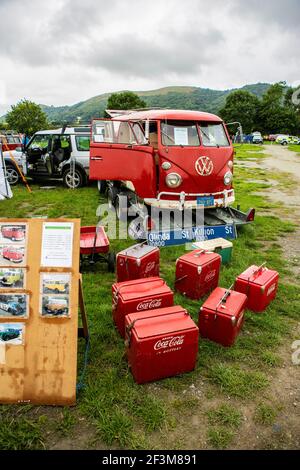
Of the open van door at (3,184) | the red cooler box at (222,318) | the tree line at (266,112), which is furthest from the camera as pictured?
the tree line at (266,112)

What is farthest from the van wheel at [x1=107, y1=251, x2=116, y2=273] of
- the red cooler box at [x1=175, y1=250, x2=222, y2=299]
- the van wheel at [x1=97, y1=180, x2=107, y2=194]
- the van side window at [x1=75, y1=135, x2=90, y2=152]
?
the van side window at [x1=75, y1=135, x2=90, y2=152]

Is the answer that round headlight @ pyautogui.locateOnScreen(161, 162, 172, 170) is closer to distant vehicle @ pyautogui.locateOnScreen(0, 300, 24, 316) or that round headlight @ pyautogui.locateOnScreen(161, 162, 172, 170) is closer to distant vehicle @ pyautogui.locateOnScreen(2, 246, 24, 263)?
distant vehicle @ pyautogui.locateOnScreen(2, 246, 24, 263)

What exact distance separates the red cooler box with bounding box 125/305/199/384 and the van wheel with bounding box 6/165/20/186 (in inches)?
436

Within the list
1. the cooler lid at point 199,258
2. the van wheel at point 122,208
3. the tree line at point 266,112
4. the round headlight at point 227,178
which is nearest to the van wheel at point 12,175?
the van wheel at point 122,208

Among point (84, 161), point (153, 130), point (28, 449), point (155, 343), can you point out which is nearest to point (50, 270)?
point (155, 343)

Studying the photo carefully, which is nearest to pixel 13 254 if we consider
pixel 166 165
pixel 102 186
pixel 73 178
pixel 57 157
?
pixel 166 165

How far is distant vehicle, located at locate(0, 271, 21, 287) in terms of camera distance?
9.60 feet

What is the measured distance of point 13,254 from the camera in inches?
115

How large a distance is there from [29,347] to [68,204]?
7.28 metres

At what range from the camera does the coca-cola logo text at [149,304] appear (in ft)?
12.3

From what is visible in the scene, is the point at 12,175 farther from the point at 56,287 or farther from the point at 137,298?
the point at 56,287

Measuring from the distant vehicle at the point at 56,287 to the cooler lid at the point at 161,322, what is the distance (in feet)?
2.61

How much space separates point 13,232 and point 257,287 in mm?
2994

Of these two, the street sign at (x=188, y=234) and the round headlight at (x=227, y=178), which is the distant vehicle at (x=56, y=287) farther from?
the round headlight at (x=227, y=178)
